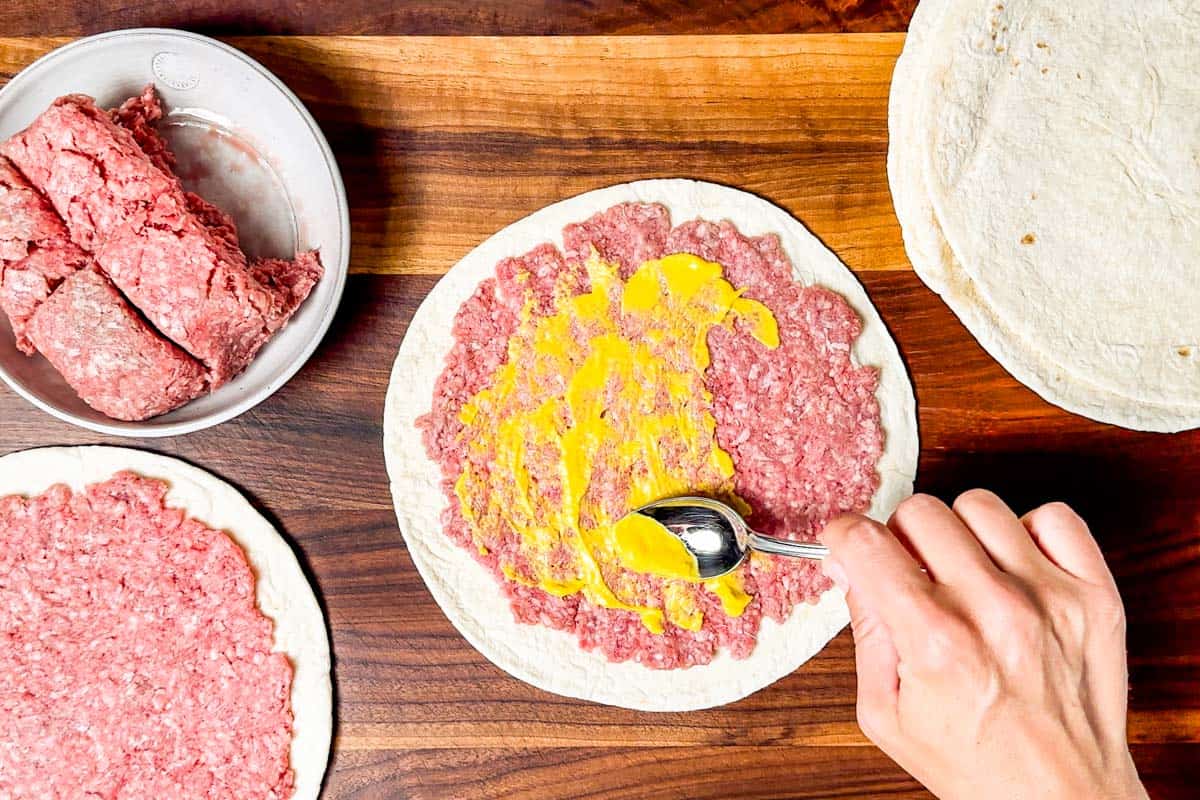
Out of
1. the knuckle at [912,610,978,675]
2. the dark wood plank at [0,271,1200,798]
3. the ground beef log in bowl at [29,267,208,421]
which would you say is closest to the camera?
the knuckle at [912,610,978,675]

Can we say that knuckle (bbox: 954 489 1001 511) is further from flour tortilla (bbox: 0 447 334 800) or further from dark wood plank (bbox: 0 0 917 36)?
flour tortilla (bbox: 0 447 334 800)

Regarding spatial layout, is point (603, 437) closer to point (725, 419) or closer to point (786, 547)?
point (725, 419)

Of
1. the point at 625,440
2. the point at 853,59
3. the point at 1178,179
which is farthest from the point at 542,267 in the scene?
the point at 1178,179

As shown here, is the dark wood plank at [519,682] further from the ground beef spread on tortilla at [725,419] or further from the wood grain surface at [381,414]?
the ground beef spread on tortilla at [725,419]

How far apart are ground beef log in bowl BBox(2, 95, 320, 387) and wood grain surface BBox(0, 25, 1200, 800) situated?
352 millimetres

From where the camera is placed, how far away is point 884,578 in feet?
4.64

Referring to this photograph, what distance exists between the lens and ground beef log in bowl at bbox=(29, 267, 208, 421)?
163 cm

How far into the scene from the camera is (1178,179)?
192cm

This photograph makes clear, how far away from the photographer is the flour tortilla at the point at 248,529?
1917 millimetres

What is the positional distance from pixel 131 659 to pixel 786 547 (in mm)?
1413

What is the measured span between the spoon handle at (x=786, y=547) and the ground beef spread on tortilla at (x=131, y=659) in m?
1.05

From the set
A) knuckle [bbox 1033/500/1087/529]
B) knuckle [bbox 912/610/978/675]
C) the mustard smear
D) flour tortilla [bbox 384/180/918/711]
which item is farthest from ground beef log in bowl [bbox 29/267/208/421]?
knuckle [bbox 1033/500/1087/529]

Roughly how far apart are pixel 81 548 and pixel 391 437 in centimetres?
71

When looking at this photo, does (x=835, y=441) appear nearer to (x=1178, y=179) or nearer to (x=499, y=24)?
(x=1178, y=179)
